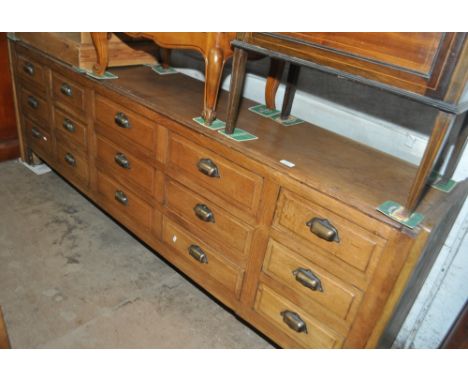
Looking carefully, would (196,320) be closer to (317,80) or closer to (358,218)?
(358,218)

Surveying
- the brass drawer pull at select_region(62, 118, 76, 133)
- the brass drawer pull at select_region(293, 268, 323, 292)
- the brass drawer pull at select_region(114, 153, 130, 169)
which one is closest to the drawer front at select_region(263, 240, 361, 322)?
the brass drawer pull at select_region(293, 268, 323, 292)

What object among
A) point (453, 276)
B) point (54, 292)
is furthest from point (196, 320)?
point (453, 276)

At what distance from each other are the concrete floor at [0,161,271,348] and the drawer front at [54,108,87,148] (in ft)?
1.64

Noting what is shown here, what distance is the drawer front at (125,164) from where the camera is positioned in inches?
74.0

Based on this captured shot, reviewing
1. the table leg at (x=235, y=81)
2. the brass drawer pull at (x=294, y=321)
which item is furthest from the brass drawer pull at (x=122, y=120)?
the brass drawer pull at (x=294, y=321)

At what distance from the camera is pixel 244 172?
144 cm

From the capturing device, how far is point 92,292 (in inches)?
75.8

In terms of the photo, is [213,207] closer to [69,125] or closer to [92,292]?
[92,292]

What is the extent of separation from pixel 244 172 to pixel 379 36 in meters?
0.65

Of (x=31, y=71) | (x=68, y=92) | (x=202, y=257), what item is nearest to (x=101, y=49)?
(x=68, y=92)

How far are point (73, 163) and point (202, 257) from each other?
1.16 metres

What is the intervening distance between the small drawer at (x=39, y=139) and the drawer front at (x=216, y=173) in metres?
1.28

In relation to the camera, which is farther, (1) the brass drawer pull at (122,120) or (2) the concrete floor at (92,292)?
(1) the brass drawer pull at (122,120)

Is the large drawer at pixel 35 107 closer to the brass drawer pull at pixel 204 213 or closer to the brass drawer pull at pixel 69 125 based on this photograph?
the brass drawer pull at pixel 69 125
